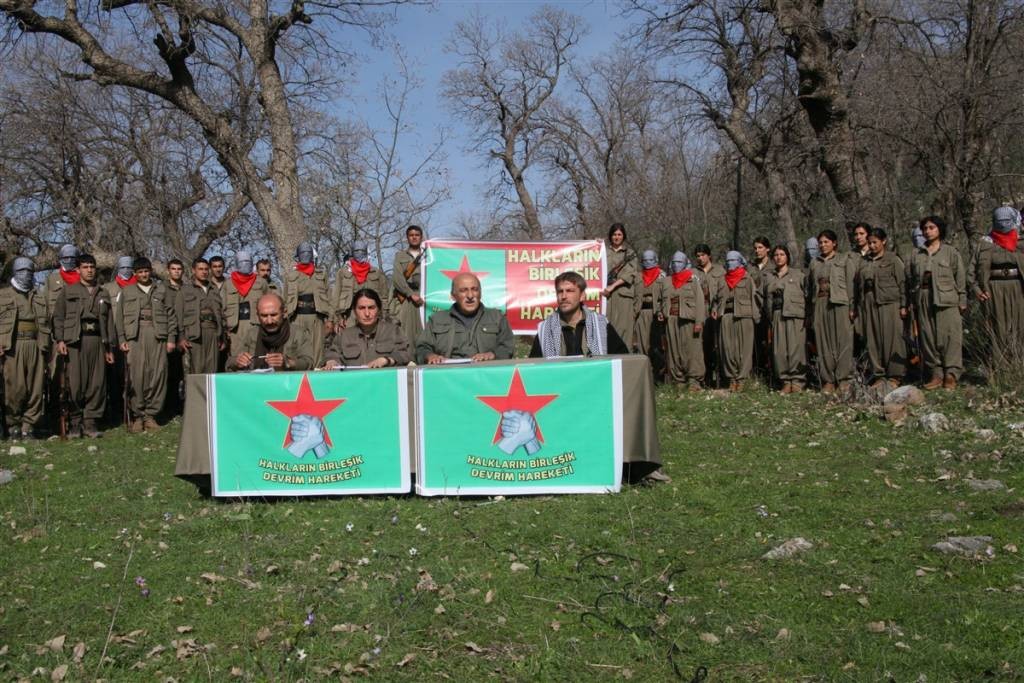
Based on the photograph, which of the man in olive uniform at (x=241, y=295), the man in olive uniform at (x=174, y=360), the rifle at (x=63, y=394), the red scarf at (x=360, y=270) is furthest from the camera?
the red scarf at (x=360, y=270)

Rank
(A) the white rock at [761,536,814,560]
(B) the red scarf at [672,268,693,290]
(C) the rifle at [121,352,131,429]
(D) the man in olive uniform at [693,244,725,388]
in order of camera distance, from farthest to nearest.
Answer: (D) the man in olive uniform at [693,244,725,388] → (B) the red scarf at [672,268,693,290] → (C) the rifle at [121,352,131,429] → (A) the white rock at [761,536,814,560]

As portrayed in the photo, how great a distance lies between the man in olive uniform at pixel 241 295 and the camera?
14.6m

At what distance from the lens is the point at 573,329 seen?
8.80 meters

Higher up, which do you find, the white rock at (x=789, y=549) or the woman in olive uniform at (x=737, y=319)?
the woman in olive uniform at (x=737, y=319)

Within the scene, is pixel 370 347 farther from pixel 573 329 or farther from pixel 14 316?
pixel 14 316

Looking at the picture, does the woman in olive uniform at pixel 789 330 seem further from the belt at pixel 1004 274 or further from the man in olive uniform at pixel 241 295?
the man in olive uniform at pixel 241 295

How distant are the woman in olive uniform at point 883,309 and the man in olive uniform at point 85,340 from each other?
10369 millimetres

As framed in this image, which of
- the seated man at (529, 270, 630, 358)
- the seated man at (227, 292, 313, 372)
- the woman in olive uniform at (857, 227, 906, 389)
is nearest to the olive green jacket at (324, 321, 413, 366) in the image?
the seated man at (227, 292, 313, 372)

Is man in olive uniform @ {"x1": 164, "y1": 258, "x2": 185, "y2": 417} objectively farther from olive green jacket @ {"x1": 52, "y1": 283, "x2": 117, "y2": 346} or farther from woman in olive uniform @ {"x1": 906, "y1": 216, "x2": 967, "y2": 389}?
woman in olive uniform @ {"x1": 906, "y1": 216, "x2": 967, "y2": 389}

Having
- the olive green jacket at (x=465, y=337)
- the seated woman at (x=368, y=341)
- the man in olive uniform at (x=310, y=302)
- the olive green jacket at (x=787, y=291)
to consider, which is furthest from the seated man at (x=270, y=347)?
the olive green jacket at (x=787, y=291)

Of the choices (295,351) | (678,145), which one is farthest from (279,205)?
(678,145)

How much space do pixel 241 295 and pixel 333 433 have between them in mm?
7476

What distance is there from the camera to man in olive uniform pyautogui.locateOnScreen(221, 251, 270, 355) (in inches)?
574

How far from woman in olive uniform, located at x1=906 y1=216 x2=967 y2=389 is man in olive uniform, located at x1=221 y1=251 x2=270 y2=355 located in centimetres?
925
